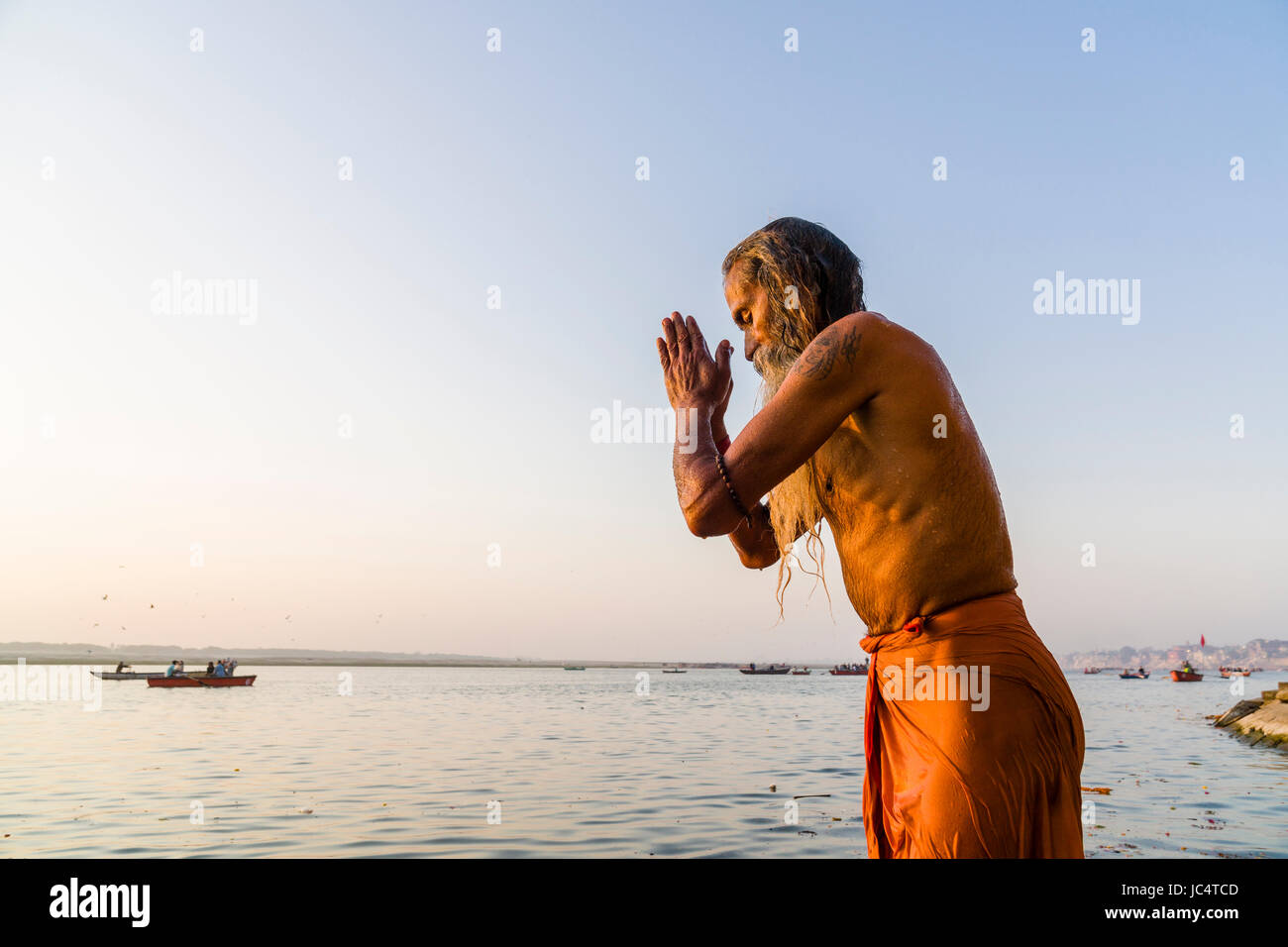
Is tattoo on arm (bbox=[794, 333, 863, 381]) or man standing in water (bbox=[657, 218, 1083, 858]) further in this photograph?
tattoo on arm (bbox=[794, 333, 863, 381])

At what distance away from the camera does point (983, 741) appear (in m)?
2.16

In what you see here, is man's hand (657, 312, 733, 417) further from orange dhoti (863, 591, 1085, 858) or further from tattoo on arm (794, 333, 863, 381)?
orange dhoti (863, 591, 1085, 858)

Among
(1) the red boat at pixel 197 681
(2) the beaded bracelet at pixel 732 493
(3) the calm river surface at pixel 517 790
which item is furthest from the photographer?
(1) the red boat at pixel 197 681

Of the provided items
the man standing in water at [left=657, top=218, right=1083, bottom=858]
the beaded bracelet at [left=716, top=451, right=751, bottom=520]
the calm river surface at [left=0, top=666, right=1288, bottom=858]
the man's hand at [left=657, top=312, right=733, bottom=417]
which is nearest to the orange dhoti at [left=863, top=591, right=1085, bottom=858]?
the man standing in water at [left=657, top=218, right=1083, bottom=858]

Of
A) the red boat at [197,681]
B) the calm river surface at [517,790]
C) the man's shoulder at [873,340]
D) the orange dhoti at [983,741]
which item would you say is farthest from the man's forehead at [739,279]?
the red boat at [197,681]

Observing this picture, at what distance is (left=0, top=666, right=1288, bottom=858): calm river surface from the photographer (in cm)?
1247

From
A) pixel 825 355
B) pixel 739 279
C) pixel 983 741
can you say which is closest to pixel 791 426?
pixel 825 355

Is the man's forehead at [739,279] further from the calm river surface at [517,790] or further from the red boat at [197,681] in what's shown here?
the red boat at [197,681]

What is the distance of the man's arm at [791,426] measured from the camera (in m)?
2.28

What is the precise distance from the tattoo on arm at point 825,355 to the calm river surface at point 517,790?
33.6ft

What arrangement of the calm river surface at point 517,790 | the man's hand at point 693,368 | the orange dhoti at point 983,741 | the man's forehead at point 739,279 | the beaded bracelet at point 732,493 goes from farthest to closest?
the calm river surface at point 517,790 → the man's forehead at point 739,279 → the man's hand at point 693,368 → the beaded bracelet at point 732,493 → the orange dhoti at point 983,741
